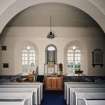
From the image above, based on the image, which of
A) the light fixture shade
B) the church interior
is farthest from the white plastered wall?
the light fixture shade

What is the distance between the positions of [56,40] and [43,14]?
7.08 ft

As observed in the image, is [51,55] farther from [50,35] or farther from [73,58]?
[73,58]

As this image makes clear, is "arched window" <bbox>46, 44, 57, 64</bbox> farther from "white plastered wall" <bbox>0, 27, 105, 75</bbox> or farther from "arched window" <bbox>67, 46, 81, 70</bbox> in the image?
"arched window" <bbox>67, 46, 81, 70</bbox>

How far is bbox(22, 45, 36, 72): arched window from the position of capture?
1644cm

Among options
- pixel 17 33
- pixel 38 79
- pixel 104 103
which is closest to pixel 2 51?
pixel 17 33

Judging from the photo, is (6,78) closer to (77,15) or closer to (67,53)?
(67,53)

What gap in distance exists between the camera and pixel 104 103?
18.6 feet

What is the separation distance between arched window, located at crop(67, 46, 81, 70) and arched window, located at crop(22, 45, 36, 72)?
2.10m

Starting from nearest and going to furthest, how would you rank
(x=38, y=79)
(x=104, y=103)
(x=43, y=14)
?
(x=104, y=103)
(x=43, y=14)
(x=38, y=79)

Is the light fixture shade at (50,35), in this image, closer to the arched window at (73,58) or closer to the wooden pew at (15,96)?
the arched window at (73,58)

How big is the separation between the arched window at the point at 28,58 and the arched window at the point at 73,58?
2105mm

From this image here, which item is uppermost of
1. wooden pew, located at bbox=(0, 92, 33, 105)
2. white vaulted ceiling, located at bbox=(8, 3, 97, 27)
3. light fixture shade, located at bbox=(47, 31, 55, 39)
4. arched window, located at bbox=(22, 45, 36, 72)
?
white vaulted ceiling, located at bbox=(8, 3, 97, 27)

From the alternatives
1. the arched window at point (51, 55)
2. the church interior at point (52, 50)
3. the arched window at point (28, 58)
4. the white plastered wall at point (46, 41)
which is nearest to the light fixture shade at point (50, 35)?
the church interior at point (52, 50)

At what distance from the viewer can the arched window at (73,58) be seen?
16.4m
